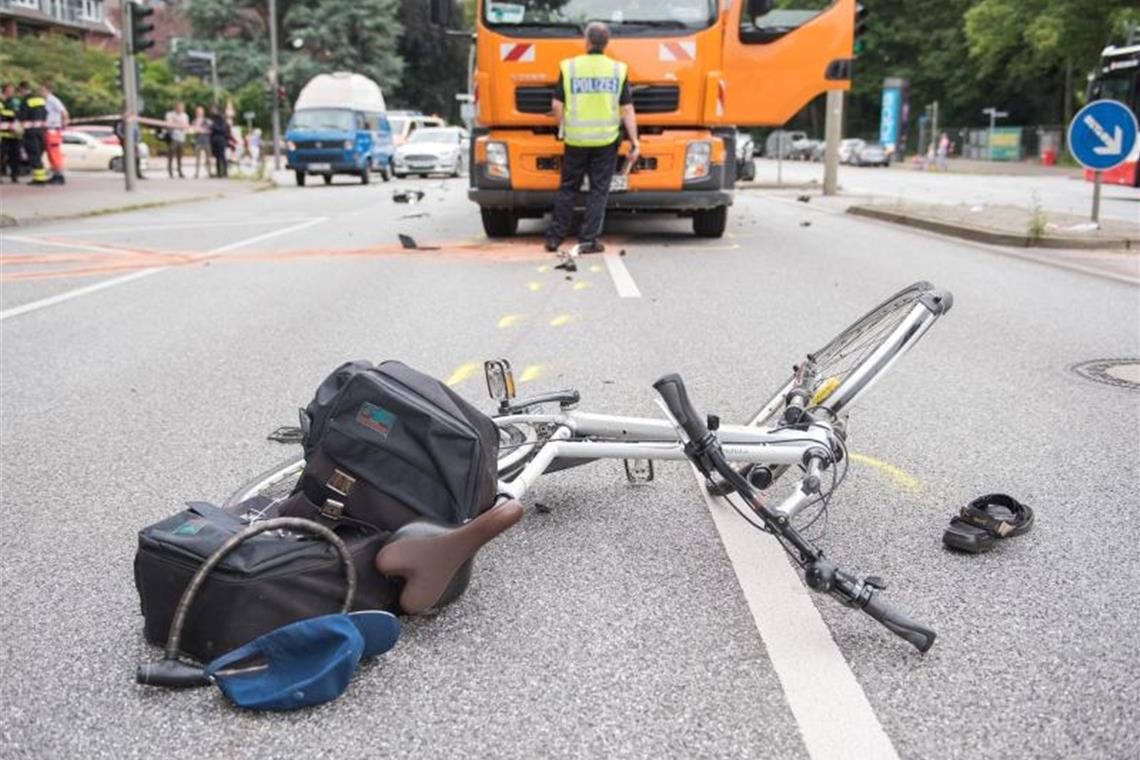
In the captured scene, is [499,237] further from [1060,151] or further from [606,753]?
[1060,151]

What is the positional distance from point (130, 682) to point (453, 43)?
75.7 metres

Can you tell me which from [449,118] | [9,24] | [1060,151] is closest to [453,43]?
[449,118]

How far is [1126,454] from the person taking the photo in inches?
196

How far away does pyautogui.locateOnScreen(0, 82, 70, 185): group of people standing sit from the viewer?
26531 mm

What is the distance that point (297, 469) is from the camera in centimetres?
363

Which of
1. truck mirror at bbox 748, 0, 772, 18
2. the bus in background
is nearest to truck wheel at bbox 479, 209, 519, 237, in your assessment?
truck mirror at bbox 748, 0, 772, 18

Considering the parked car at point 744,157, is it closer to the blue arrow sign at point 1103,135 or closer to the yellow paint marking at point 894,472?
the blue arrow sign at point 1103,135

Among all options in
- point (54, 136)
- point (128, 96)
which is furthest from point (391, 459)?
point (54, 136)

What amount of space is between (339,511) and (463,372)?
3.53 meters

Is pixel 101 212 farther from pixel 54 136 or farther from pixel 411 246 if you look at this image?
pixel 54 136

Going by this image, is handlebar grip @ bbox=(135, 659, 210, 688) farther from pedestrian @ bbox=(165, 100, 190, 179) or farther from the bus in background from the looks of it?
pedestrian @ bbox=(165, 100, 190, 179)

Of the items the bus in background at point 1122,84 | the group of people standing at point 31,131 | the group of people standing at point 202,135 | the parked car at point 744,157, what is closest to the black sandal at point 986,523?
the parked car at point 744,157

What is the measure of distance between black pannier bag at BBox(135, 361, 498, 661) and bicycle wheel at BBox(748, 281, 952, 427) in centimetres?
127

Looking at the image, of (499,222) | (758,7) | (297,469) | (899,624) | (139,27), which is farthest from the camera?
(139,27)
